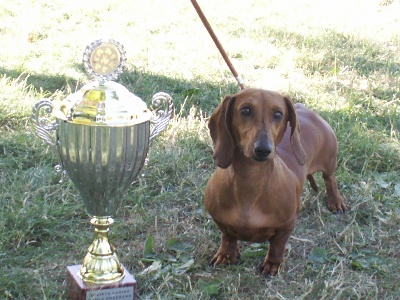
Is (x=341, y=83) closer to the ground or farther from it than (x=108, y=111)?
closer to the ground

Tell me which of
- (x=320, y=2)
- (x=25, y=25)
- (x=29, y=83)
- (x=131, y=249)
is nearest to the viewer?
(x=131, y=249)

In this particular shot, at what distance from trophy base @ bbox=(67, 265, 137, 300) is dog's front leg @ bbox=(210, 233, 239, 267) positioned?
0.46 m

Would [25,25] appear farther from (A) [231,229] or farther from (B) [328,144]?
(A) [231,229]

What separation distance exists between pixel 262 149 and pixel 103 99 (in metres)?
0.58

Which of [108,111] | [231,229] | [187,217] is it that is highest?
[108,111]

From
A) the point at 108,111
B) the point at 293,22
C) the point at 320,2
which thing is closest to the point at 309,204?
the point at 108,111

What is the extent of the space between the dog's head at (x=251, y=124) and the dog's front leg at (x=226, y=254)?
458 millimetres

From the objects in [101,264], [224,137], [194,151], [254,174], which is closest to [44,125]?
[101,264]

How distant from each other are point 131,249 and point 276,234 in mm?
656

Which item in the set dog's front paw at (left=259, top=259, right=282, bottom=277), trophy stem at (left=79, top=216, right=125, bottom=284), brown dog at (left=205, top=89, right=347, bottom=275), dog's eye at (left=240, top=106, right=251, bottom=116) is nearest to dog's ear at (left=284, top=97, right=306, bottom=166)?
brown dog at (left=205, top=89, right=347, bottom=275)

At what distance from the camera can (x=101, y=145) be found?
2494 mm

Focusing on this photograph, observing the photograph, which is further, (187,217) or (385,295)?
(187,217)

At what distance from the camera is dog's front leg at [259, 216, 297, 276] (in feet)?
9.34

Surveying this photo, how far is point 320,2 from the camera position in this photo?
843 centimetres
